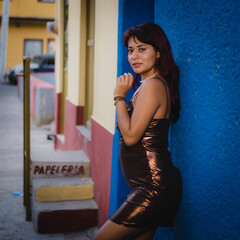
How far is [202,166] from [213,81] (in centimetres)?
48

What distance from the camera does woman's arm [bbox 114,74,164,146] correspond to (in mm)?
2047

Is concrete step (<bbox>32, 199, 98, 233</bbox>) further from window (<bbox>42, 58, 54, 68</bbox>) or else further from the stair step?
window (<bbox>42, 58, 54, 68</bbox>)

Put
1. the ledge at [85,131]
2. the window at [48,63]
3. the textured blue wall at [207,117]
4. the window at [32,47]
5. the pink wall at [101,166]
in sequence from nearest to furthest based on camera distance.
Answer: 1. the textured blue wall at [207,117]
2. the pink wall at [101,166]
3. the ledge at [85,131]
4. the window at [48,63]
5. the window at [32,47]

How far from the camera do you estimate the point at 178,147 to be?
2457 millimetres

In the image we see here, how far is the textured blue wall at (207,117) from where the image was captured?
179 cm

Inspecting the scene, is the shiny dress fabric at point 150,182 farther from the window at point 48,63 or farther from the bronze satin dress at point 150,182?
the window at point 48,63

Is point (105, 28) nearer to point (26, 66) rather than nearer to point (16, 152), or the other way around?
→ point (26, 66)

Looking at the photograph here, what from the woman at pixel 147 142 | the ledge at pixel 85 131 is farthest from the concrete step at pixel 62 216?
the woman at pixel 147 142

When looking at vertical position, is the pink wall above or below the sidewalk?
above

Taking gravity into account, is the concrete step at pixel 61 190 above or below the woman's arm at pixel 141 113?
below

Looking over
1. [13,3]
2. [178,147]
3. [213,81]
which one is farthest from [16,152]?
[13,3]

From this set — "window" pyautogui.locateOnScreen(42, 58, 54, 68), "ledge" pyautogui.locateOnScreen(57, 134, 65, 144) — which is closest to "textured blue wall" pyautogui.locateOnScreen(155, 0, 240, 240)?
"ledge" pyautogui.locateOnScreen(57, 134, 65, 144)

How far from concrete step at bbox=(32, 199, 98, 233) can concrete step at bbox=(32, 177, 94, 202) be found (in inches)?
3.5

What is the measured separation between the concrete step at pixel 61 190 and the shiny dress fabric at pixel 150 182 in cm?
237
